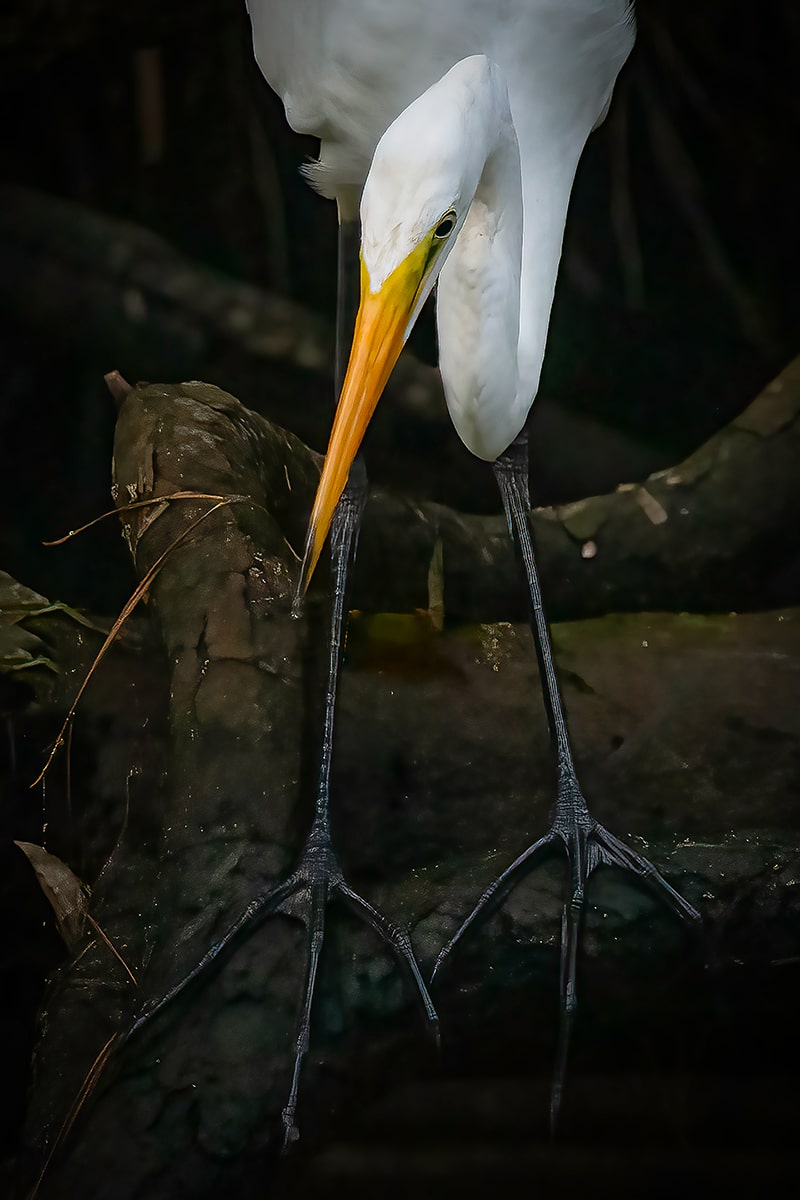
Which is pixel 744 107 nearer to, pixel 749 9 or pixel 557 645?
pixel 749 9

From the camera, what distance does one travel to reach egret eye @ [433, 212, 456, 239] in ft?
2.92

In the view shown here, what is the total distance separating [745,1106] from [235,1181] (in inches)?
16.5

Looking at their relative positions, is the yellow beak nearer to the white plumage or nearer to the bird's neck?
the white plumage

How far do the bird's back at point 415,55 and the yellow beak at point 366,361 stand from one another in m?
0.50

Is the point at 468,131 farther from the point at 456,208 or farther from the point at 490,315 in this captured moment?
the point at 490,315

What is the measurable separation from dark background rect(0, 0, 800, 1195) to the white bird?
0.54 meters

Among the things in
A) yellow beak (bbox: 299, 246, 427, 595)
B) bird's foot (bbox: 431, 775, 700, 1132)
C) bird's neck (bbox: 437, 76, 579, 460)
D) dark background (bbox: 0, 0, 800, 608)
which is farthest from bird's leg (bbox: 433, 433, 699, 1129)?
dark background (bbox: 0, 0, 800, 608)

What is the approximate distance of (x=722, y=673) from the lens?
1358mm

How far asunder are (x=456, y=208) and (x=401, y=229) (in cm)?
8

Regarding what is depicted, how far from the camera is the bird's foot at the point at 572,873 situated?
99 cm

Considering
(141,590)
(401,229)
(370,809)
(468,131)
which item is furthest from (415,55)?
(370,809)

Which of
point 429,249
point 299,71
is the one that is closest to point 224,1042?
point 429,249

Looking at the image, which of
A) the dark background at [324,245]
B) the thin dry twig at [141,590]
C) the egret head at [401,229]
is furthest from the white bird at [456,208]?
the dark background at [324,245]

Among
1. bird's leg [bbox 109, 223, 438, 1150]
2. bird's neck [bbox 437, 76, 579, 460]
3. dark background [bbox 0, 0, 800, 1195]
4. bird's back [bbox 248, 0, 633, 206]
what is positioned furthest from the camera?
dark background [bbox 0, 0, 800, 1195]
